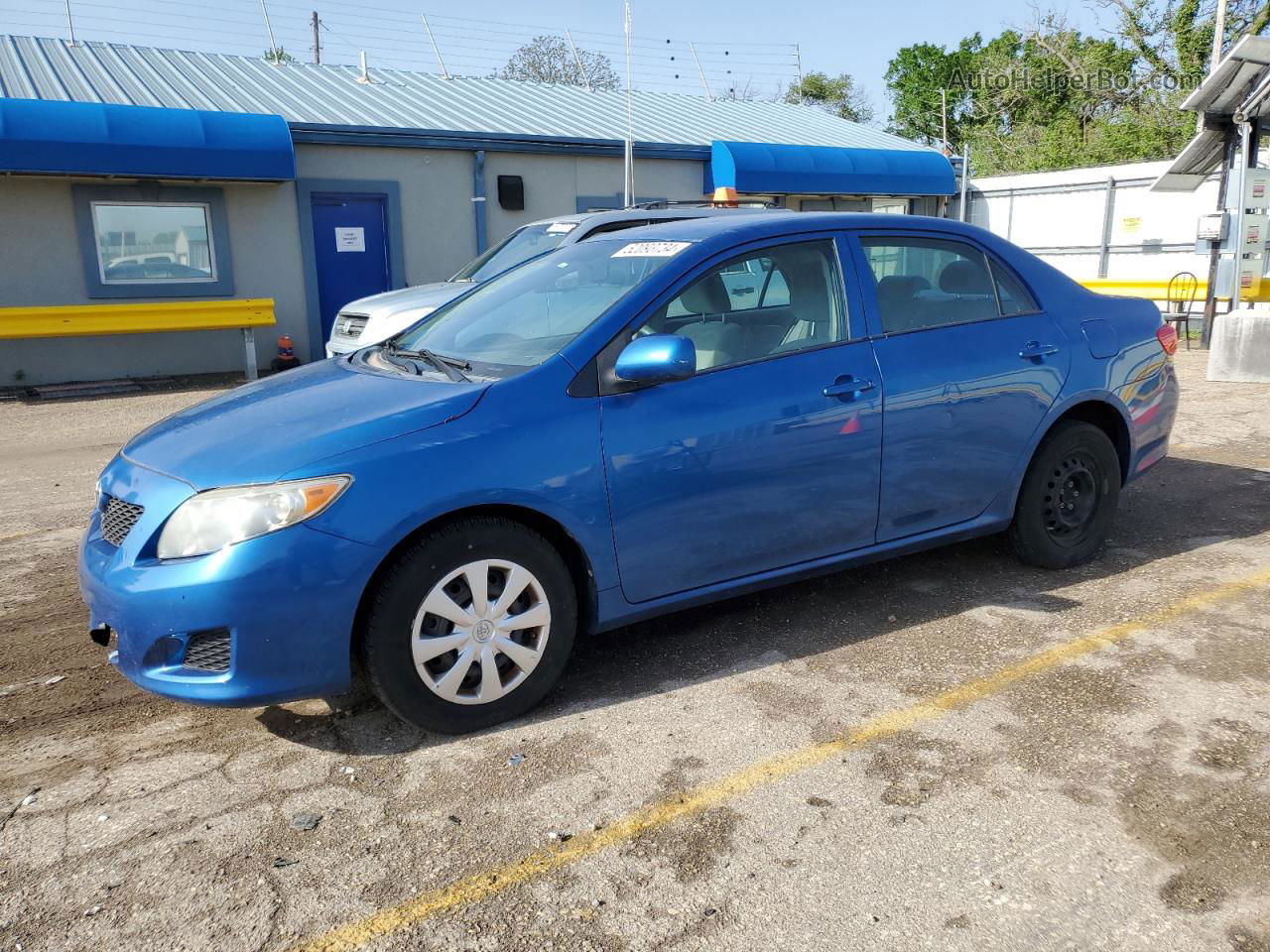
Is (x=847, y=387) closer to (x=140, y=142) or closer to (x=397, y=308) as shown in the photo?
(x=397, y=308)

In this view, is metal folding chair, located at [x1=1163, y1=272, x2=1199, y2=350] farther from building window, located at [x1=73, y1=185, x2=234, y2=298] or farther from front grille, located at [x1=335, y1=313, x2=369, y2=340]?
building window, located at [x1=73, y1=185, x2=234, y2=298]

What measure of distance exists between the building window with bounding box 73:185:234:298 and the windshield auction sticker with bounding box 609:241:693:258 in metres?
10.8

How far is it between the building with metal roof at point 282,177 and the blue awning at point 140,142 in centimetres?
2

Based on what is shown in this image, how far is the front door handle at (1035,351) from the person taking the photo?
455 cm

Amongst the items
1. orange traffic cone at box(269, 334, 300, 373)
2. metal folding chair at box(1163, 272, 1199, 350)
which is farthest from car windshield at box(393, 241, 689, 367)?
metal folding chair at box(1163, 272, 1199, 350)

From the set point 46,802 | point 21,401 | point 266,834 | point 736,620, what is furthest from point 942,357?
point 21,401

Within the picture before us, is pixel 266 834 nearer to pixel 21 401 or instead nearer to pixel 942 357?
pixel 942 357

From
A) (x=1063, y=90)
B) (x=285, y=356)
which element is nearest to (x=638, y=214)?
(x=285, y=356)

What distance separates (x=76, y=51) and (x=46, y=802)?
1580 cm

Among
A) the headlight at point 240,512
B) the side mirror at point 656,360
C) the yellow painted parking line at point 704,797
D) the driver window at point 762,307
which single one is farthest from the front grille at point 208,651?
the driver window at point 762,307

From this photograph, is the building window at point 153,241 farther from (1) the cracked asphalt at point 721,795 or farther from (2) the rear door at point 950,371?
(2) the rear door at point 950,371

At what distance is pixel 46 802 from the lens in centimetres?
307

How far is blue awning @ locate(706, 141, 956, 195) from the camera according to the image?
16.3 metres

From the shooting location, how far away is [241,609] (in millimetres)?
2984
